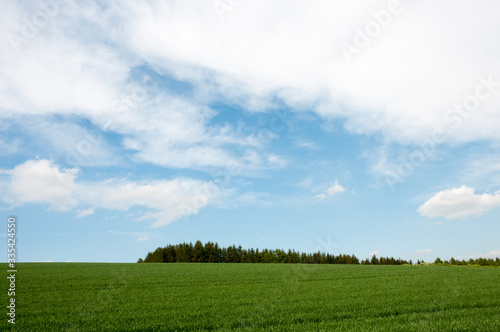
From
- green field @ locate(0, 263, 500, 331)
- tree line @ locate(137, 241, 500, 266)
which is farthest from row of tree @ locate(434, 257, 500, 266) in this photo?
green field @ locate(0, 263, 500, 331)

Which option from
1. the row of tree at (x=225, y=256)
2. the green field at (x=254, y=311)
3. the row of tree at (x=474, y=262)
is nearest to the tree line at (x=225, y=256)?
the row of tree at (x=225, y=256)

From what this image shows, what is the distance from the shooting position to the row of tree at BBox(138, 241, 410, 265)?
119144 mm

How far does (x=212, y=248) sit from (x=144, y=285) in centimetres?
9973

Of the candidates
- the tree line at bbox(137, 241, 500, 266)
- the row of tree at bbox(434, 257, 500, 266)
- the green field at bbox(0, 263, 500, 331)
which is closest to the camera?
the green field at bbox(0, 263, 500, 331)

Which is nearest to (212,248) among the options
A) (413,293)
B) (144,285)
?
(144,285)

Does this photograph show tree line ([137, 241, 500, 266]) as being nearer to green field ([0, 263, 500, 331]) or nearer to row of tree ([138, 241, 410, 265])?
row of tree ([138, 241, 410, 265])

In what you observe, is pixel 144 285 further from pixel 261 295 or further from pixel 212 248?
pixel 212 248

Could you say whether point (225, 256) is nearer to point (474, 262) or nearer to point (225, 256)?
point (225, 256)

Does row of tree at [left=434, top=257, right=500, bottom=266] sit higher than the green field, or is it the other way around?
the green field

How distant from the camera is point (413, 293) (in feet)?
63.8

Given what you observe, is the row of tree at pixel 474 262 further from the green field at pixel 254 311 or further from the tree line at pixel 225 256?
the green field at pixel 254 311

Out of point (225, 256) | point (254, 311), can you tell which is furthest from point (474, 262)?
point (254, 311)

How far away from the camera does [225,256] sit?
12475 cm

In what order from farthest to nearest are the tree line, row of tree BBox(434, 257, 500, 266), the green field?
the tree line, row of tree BBox(434, 257, 500, 266), the green field
